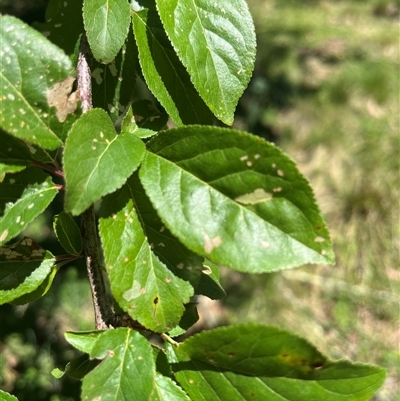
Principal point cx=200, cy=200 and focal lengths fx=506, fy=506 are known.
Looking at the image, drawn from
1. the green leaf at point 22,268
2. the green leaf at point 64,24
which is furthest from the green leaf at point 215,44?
the green leaf at point 22,268

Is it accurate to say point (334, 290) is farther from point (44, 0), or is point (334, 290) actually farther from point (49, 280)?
point (49, 280)

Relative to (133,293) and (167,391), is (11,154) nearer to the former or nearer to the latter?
(133,293)

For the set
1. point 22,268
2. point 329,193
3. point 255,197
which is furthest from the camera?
point 329,193

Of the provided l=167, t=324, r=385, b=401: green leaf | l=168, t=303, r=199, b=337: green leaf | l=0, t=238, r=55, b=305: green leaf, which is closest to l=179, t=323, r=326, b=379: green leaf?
l=167, t=324, r=385, b=401: green leaf

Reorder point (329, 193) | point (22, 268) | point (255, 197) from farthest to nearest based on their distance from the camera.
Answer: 1. point (329, 193)
2. point (22, 268)
3. point (255, 197)

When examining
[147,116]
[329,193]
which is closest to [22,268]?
[147,116]

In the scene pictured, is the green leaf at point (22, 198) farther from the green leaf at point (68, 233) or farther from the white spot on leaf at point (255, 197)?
the white spot on leaf at point (255, 197)
